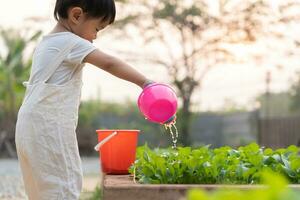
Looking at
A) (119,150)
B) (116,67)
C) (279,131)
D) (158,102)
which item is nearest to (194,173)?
(158,102)

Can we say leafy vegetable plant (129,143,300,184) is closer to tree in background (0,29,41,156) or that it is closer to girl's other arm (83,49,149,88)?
girl's other arm (83,49,149,88)

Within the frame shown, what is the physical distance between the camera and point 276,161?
9.61 feet

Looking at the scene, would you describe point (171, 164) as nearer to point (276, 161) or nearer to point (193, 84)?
point (276, 161)

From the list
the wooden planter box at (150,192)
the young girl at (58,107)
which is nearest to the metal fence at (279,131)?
the young girl at (58,107)

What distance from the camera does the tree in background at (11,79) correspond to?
18312 millimetres

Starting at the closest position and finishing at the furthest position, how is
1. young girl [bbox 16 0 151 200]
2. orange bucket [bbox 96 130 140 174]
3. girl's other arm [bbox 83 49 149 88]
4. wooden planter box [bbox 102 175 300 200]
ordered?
wooden planter box [bbox 102 175 300 200] < girl's other arm [bbox 83 49 149 88] < young girl [bbox 16 0 151 200] < orange bucket [bbox 96 130 140 174]

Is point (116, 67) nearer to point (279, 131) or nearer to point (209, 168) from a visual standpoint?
point (209, 168)

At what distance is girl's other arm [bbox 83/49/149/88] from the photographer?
2.63m

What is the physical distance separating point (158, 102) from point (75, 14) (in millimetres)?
526

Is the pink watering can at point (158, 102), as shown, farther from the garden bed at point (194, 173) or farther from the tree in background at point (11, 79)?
the tree in background at point (11, 79)

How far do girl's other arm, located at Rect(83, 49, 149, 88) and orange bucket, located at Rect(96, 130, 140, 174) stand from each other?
86cm

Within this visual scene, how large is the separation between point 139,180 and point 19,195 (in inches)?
218

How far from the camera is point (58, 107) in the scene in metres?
2.82

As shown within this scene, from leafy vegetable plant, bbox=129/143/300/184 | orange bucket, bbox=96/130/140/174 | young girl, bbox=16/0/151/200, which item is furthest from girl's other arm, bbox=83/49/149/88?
orange bucket, bbox=96/130/140/174
